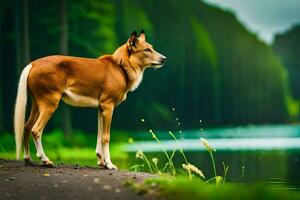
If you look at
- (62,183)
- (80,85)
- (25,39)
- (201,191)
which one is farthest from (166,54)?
(201,191)

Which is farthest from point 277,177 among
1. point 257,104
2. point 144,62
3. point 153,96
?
point 257,104

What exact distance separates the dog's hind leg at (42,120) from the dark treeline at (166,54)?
10.1m

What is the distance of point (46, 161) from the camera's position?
13562mm

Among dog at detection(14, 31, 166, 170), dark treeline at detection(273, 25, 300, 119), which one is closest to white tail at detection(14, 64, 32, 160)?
dog at detection(14, 31, 166, 170)

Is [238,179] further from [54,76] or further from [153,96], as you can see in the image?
[153,96]

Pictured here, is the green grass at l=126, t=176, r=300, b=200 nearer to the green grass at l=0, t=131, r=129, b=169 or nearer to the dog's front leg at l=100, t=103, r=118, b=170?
the dog's front leg at l=100, t=103, r=118, b=170

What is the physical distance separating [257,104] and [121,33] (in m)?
58.7

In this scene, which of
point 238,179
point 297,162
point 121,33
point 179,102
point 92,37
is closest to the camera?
point 238,179

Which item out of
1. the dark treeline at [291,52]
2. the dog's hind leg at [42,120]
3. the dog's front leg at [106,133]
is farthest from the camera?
the dark treeline at [291,52]

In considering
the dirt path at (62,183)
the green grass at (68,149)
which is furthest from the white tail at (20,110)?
the green grass at (68,149)

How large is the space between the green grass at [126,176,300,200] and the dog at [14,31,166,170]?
233 centimetres

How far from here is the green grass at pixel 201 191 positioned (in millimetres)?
9820

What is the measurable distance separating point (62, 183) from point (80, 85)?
2.41 meters

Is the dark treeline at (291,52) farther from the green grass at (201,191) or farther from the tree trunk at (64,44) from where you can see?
the green grass at (201,191)
